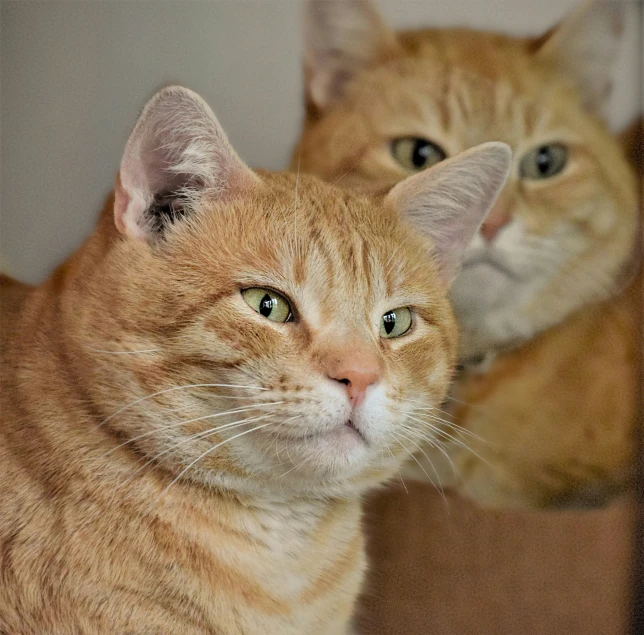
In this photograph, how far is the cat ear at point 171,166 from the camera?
2.71ft

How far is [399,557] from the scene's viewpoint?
1248 mm

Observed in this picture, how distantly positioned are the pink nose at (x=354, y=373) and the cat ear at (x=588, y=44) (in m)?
0.70

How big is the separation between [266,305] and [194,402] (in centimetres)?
15

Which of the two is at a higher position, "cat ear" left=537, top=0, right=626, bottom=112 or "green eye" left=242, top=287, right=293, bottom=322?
"cat ear" left=537, top=0, right=626, bottom=112

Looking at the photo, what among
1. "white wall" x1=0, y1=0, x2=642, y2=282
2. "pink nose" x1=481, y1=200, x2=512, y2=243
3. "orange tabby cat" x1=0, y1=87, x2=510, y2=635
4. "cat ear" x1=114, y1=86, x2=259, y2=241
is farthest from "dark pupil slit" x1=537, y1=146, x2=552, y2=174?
"cat ear" x1=114, y1=86, x2=259, y2=241

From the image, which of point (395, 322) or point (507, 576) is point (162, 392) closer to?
point (395, 322)

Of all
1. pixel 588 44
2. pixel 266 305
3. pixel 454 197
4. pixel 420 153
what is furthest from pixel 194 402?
pixel 588 44

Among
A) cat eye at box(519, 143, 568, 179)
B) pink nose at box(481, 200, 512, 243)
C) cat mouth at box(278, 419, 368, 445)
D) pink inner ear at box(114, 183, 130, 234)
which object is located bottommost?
cat mouth at box(278, 419, 368, 445)

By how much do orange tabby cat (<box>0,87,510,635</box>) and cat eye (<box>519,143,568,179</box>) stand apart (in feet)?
1.20

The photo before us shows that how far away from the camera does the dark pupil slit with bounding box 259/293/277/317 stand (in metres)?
0.87

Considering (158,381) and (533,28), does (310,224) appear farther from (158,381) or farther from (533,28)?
(533,28)

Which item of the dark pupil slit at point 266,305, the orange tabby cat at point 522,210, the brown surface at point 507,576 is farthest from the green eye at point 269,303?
the brown surface at point 507,576

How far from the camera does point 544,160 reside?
1174 millimetres

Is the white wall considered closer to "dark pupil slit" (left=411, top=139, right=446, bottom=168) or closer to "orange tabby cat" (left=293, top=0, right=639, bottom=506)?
"orange tabby cat" (left=293, top=0, right=639, bottom=506)
